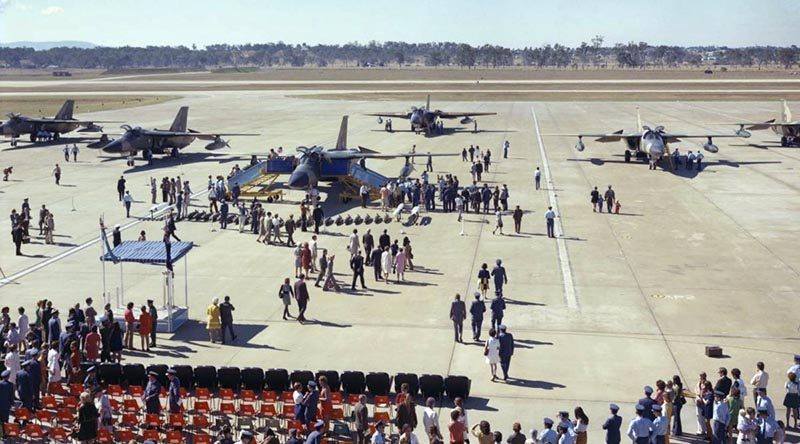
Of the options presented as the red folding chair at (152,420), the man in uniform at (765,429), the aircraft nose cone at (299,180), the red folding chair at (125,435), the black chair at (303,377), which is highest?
the aircraft nose cone at (299,180)

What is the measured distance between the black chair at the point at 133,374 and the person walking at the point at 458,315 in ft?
22.8

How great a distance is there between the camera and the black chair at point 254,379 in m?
15.9

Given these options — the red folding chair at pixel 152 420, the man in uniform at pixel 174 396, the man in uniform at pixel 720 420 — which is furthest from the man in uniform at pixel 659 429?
the red folding chair at pixel 152 420

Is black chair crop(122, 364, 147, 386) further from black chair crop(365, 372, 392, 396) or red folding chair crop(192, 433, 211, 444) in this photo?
black chair crop(365, 372, 392, 396)

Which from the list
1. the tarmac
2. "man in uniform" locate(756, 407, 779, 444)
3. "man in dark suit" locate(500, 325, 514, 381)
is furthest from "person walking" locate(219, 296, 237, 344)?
"man in uniform" locate(756, 407, 779, 444)

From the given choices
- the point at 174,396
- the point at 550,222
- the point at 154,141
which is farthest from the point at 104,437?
the point at 154,141

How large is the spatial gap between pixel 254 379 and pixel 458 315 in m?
5.36

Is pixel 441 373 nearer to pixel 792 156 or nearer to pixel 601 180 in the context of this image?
pixel 601 180

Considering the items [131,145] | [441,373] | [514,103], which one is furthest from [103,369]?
[514,103]

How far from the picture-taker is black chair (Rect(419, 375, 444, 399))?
52.0 feet

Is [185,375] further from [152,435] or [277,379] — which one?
[152,435]

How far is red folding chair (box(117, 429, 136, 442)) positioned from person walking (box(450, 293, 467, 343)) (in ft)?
25.2

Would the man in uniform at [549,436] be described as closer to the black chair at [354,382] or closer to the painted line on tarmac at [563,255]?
the black chair at [354,382]

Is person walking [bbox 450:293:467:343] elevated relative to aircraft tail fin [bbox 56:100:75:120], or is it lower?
lower
